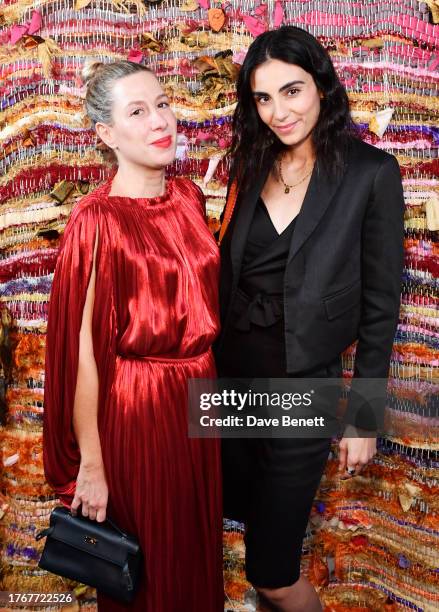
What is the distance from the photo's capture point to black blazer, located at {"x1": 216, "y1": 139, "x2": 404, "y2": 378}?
178 cm

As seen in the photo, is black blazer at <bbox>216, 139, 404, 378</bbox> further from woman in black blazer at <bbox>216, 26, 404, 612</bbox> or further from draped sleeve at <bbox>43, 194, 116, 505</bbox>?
draped sleeve at <bbox>43, 194, 116, 505</bbox>

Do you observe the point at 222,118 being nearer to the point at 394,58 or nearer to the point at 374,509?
the point at 394,58

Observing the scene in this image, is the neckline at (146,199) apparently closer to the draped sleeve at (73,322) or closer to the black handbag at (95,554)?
the draped sleeve at (73,322)

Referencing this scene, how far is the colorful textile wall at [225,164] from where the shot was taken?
2.20 meters

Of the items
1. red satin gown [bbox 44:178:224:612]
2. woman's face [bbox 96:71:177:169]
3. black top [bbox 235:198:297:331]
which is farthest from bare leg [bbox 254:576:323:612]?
woman's face [bbox 96:71:177:169]

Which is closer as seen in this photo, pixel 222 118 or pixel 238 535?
pixel 222 118

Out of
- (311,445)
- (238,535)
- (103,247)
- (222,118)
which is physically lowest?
(238,535)

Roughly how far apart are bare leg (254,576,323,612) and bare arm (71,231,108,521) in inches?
23.3

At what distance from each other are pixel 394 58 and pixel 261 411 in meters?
1.14

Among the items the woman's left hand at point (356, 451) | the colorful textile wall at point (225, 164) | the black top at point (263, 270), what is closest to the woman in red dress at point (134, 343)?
the black top at point (263, 270)

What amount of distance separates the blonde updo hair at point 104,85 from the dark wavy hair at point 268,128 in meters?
0.30

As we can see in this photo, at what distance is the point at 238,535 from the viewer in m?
2.53

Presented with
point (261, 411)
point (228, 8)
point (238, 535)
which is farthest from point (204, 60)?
point (238, 535)

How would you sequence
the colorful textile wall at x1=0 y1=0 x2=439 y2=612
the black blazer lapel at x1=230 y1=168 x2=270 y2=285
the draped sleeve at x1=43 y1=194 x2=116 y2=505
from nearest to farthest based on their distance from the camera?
the draped sleeve at x1=43 y1=194 x2=116 y2=505
the black blazer lapel at x1=230 y1=168 x2=270 y2=285
the colorful textile wall at x1=0 y1=0 x2=439 y2=612
